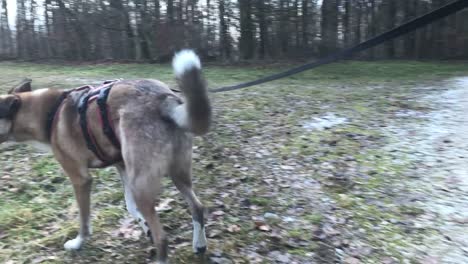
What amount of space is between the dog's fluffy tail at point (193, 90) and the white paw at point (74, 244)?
1.47 m

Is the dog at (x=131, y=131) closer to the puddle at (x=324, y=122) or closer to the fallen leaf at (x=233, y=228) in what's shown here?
the fallen leaf at (x=233, y=228)

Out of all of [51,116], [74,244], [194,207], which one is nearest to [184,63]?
[194,207]

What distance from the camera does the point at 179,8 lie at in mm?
13430

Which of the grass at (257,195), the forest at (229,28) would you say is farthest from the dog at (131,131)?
the forest at (229,28)

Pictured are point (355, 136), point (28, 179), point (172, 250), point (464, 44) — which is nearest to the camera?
point (172, 250)

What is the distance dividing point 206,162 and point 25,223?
209 centimetres

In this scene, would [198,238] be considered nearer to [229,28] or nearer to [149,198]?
[149,198]

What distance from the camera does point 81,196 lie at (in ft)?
12.0

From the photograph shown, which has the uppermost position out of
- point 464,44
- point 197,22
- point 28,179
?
point 197,22

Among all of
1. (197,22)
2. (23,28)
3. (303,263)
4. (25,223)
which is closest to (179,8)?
(197,22)

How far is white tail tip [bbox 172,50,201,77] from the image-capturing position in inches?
117

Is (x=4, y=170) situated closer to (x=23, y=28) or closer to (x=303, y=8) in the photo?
(x=303, y=8)

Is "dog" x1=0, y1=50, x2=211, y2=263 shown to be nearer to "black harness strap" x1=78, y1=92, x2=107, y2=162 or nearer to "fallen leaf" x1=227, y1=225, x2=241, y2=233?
"black harness strap" x1=78, y1=92, x2=107, y2=162

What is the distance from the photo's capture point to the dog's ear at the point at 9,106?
3.68m
